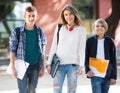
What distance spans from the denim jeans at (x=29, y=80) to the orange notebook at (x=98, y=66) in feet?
2.77

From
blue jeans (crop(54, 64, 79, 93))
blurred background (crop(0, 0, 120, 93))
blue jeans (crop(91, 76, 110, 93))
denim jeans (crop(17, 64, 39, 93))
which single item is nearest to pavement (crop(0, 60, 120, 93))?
blue jeans (crop(91, 76, 110, 93))

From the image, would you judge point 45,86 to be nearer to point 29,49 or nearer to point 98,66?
point 98,66

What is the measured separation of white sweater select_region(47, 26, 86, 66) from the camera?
17.3ft

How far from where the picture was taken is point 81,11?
17.7 metres

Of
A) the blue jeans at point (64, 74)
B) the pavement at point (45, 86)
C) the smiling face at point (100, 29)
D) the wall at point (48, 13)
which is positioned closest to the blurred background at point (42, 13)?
the wall at point (48, 13)

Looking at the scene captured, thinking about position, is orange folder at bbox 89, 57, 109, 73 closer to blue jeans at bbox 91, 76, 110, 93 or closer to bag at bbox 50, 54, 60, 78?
blue jeans at bbox 91, 76, 110, 93

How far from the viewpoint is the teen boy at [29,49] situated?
5297 mm

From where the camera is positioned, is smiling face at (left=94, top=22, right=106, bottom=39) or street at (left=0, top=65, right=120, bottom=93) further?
street at (left=0, top=65, right=120, bottom=93)

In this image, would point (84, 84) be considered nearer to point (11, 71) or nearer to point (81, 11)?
point (11, 71)

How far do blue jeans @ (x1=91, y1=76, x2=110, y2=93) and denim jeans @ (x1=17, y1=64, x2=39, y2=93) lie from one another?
35.1 inches

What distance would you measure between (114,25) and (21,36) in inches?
287

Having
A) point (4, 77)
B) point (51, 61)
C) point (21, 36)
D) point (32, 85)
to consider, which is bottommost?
point (4, 77)

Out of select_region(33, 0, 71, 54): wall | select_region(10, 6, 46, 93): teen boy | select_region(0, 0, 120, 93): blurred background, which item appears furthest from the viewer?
select_region(33, 0, 71, 54): wall

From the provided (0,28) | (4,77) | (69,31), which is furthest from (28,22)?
(0,28)
